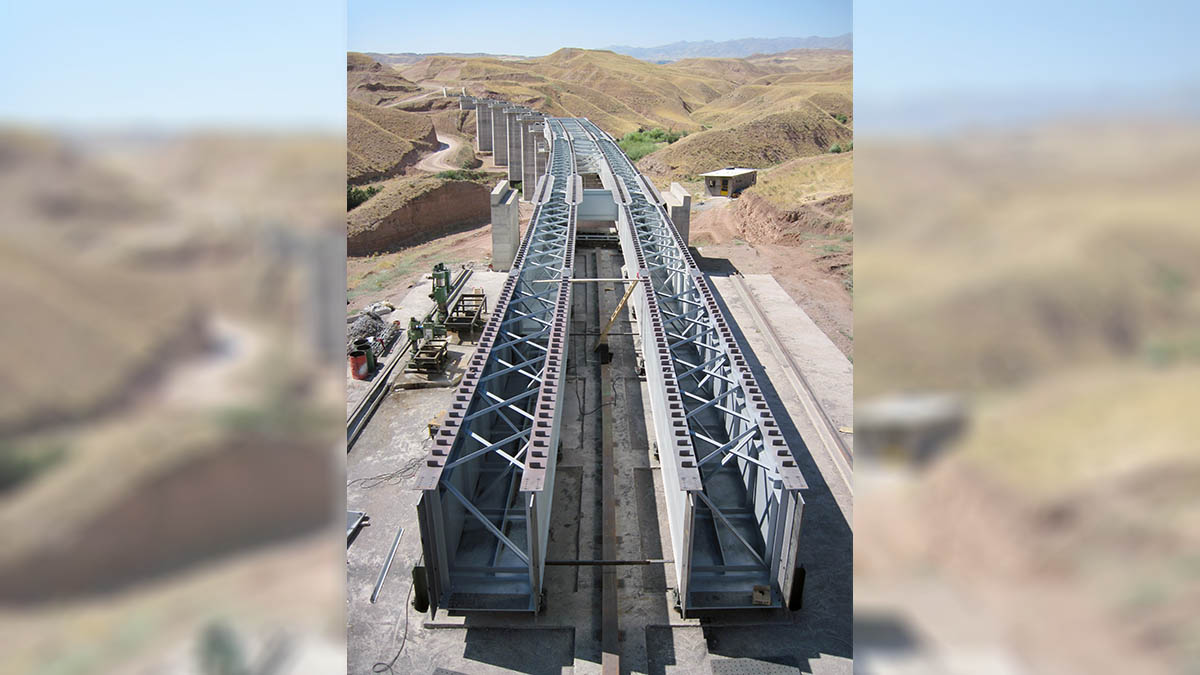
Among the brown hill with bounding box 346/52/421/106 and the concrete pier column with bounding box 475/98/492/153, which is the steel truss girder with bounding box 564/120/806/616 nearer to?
the concrete pier column with bounding box 475/98/492/153

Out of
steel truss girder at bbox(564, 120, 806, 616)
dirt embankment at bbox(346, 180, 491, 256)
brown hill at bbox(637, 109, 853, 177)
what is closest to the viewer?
steel truss girder at bbox(564, 120, 806, 616)

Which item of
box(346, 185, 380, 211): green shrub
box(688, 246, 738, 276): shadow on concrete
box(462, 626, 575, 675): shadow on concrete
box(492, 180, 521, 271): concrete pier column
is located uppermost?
box(346, 185, 380, 211): green shrub

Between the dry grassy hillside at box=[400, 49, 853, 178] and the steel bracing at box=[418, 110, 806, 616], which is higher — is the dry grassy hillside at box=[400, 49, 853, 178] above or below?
above

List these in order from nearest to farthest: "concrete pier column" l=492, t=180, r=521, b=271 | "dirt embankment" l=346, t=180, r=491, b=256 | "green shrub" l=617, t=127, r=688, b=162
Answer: "concrete pier column" l=492, t=180, r=521, b=271 < "dirt embankment" l=346, t=180, r=491, b=256 < "green shrub" l=617, t=127, r=688, b=162

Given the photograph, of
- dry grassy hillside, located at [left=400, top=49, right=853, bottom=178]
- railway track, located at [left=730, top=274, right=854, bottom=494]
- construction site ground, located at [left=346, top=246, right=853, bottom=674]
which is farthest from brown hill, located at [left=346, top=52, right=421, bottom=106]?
construction site ground, located at [left=346, top=246, right=853, bottom=674]

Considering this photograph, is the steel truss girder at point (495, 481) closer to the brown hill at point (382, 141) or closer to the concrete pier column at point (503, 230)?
the concrete pier column at point (503, 230)

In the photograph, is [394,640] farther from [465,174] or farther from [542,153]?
[465,174]

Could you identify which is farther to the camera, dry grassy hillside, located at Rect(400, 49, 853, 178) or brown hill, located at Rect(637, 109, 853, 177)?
dry grassy hillside, located at Rect(400, 49, 853, 178)
